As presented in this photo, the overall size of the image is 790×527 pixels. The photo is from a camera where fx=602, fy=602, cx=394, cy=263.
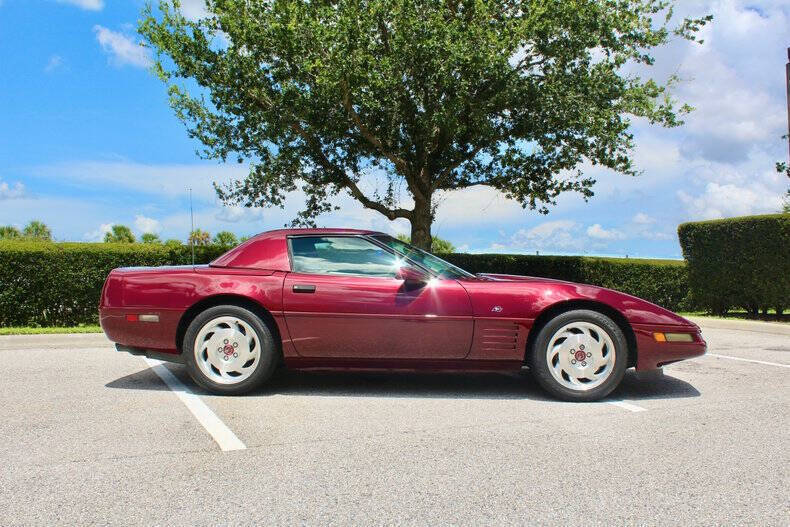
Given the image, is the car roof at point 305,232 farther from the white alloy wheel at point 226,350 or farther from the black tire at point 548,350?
the black tire at point 548,350

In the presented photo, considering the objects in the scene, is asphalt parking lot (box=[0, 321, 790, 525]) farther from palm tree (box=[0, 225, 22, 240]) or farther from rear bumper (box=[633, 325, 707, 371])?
palm tree (box=[0, 225, 22, 240])

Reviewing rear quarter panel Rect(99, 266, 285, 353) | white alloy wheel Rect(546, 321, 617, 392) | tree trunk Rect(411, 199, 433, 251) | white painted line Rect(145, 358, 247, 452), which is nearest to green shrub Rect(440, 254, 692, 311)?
tree trunk Rect(411, 199, 433, 251)

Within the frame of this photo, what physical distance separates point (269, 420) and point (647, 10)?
44.0ft

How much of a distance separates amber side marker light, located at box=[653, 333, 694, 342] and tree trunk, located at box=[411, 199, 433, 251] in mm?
9968

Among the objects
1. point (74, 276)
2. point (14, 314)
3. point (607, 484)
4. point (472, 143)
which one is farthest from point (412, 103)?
point (607, 484)

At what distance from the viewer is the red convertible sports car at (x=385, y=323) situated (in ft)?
15.9

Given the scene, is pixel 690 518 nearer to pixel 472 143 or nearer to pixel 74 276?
pixel 74 276

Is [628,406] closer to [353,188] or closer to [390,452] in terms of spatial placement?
[390,452]

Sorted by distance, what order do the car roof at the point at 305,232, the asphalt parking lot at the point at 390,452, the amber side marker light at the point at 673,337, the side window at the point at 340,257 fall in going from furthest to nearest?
the car roof at the point at 305,232 < the side window at the point at 340,257 < the amber side marker light at the point at 673,337 < the asphalt parking lot at the point at 390,452

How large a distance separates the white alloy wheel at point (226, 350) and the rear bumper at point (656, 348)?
315 cm

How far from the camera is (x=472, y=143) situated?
Answer: 14320 millimetres

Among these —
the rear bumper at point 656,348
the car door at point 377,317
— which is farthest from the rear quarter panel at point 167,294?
the rear bumper at point 656,348

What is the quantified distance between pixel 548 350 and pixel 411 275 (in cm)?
125

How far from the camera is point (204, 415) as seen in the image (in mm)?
4414
